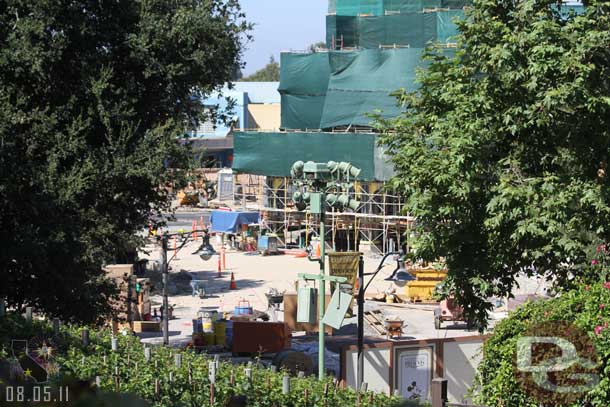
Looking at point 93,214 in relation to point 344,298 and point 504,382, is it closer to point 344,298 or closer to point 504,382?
point 344,298

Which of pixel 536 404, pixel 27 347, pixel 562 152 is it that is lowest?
pixel 536 404

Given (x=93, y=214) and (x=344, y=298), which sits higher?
(x=93, y=214)

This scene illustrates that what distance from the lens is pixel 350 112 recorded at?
53562 mm

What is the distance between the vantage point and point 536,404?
11.9m

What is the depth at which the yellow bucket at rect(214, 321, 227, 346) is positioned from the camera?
86.1ft

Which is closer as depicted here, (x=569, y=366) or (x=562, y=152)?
(x=569, y=366)

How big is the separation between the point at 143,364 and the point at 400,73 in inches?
1637

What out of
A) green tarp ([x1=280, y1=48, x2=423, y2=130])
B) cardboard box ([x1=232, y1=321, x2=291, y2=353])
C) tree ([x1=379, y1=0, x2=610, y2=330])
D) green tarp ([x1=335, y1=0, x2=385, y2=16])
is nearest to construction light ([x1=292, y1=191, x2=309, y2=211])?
tree ([x1=379, y1=0, x2=610, y2=330])

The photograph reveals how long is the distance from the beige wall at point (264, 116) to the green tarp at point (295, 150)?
106 feet

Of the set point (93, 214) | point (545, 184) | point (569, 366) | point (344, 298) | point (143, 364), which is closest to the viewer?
point (569, 366)

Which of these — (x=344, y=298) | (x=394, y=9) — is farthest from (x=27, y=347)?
(x=394, y=9)

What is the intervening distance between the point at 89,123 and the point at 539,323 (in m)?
11.5

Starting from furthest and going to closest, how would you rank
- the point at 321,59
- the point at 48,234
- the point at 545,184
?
the point at 321,59, the point at 48,234, the point at 545,184

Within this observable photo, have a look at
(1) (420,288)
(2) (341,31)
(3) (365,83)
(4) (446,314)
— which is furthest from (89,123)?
(2) (341,31)
